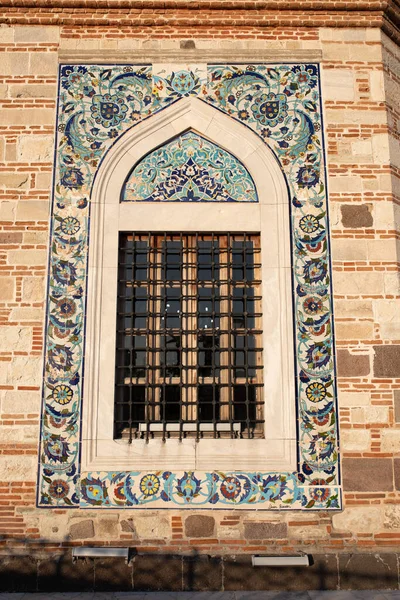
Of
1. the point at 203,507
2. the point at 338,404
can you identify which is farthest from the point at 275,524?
the point at 338,404

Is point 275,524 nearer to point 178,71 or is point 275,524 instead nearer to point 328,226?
point 328,226

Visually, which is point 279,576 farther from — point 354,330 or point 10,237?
point 10,237

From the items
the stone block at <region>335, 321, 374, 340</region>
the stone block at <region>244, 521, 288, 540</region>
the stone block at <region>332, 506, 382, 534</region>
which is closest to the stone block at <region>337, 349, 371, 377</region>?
the stone block at <region>335, 321, 374, 340</region>

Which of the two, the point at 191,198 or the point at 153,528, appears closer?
the point at 153,528

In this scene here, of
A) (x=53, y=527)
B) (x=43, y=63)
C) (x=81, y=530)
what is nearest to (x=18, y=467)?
(x=53, y=527)

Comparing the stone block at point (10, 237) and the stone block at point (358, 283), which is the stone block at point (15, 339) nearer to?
the stone block at point (10, 237)

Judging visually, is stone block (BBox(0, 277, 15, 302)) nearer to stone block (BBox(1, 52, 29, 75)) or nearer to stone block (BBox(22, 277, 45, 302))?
stone block (BBox(22, 277, 45, 302))

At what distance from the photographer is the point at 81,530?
4945 mm

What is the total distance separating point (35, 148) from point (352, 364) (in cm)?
364

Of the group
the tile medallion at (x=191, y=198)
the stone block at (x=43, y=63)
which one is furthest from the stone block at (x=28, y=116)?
the stone block at (x=43, y=63)

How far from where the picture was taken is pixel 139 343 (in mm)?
5410

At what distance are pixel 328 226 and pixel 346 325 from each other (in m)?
0.96

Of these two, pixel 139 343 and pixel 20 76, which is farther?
pixel 20 76

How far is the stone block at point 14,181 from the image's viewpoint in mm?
5531
